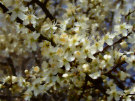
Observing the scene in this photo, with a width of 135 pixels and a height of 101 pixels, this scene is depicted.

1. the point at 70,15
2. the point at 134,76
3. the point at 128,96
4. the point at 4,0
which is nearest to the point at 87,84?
the point at 128,96

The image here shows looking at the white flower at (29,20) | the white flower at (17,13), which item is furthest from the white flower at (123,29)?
the white flower at (17,13)

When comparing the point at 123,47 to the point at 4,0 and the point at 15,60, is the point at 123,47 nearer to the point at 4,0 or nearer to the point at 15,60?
the point at 4,0

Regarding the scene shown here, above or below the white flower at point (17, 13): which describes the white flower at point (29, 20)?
below

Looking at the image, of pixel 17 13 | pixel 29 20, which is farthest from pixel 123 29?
pixel 17 13

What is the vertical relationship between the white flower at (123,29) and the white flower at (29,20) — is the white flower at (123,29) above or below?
below

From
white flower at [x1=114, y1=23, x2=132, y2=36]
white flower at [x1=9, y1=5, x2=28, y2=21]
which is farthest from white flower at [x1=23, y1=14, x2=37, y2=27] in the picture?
white flower at [x1=114, y1=23, x2=132, y2=36]

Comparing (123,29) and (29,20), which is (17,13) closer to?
(29,20)

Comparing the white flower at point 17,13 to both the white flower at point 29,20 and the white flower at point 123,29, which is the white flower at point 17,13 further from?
the white flower at point 123,29

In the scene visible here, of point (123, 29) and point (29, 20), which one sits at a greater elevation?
point (29, 20)

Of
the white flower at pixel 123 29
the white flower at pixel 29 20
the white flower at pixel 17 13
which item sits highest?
the white flower at pixel 17 13

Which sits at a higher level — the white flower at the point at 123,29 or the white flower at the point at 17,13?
the white flower at the point at 17,13

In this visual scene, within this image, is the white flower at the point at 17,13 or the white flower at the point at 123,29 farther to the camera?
the white flower at the point at 123,29
